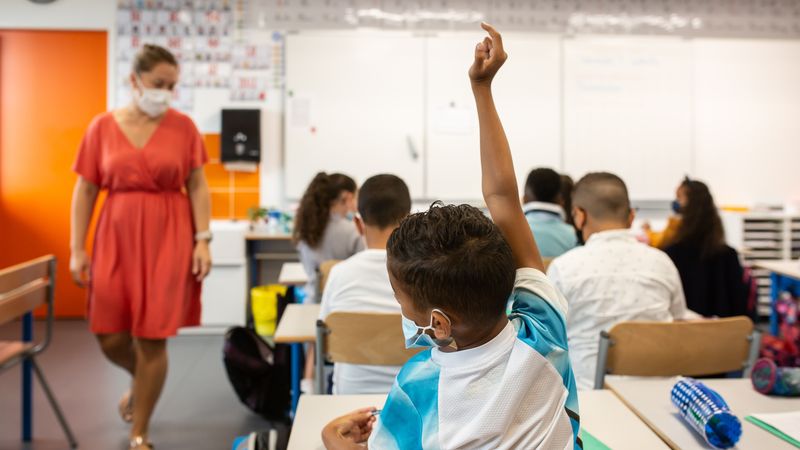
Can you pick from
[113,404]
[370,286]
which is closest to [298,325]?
[370,286]

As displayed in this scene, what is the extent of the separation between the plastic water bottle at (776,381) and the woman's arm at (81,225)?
7.25ft

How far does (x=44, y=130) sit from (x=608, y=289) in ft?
16.1

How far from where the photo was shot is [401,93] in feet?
16.9

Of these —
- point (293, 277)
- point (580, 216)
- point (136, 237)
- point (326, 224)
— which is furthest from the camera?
point (293, 277)

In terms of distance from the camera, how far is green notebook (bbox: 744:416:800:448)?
1113 mm

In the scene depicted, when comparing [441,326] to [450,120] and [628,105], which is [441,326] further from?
[628,105]

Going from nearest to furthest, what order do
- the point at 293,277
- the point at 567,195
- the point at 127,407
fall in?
1. the point at 127,407
2. the point at 293,277
3. the point at 567,195

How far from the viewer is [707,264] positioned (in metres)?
2.88

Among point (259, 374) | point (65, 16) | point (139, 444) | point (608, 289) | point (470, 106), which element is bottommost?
point (139, 444)

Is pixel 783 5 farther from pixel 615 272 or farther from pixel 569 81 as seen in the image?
pixel 615 272

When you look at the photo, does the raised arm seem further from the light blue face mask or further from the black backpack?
the black backpack

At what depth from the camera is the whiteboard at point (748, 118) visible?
531cm

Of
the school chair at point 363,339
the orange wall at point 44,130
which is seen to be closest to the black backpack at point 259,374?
the school chair at point 363,339

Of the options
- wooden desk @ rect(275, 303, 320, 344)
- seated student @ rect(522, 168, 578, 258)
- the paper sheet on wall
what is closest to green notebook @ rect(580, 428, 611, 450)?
wooden desk @ rect(275, 303, 320, 344)
